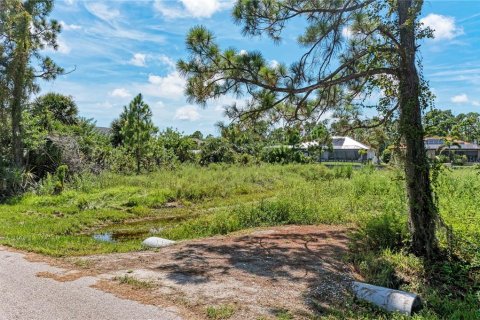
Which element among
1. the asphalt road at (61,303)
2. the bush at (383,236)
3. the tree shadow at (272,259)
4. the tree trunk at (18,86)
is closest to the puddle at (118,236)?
the tree shadow at (272,259)

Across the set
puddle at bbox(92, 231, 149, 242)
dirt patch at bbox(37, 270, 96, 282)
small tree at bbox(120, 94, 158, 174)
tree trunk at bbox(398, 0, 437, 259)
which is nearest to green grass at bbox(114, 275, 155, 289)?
dirt patch at bbox(37, 270, 96, 282)

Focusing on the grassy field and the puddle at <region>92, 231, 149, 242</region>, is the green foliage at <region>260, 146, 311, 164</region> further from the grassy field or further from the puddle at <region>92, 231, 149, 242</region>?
the puddle at <region>92, 231, 149, 242</region>

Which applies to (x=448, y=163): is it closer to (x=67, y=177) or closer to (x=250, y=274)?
(x=250, y=274)

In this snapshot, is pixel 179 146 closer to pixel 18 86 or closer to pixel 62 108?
pixel 62 108

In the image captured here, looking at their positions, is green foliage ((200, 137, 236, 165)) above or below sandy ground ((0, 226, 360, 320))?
above

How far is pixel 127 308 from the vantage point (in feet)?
14.1

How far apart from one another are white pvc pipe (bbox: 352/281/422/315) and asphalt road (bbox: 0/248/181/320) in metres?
2.32

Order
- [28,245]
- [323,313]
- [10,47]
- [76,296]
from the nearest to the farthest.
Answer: [323,313]
[76,296]
[28,245]
[10,47]

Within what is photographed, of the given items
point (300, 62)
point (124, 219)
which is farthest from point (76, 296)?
point (124, 219)

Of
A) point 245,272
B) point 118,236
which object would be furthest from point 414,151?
point 118,236

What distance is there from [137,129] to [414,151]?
1796 cm

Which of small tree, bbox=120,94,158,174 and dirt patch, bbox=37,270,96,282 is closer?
dirt patch, bbox=37,270,96,282

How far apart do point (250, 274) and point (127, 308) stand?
1839mm

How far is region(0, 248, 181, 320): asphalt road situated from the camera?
161 inches
